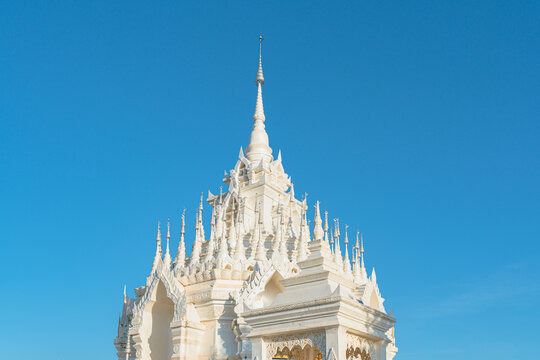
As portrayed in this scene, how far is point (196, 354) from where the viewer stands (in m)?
23.5

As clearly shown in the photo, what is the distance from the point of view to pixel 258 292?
2167 centimetres

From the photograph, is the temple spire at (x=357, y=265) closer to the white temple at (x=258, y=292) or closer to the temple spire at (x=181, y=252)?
the white temple at (x=258, y=292)

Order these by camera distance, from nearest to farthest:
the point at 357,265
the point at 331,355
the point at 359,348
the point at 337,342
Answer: the point at 331,355
the point at 337,342
the point at 359,348
the point at 357,265

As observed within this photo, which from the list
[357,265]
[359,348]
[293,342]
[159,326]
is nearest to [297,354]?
[293,342]

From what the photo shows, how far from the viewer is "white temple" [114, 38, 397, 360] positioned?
15.0 metres

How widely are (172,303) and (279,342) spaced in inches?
473

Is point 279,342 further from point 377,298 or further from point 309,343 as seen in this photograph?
point 377,298

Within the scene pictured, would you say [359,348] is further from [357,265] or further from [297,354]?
[357,265]

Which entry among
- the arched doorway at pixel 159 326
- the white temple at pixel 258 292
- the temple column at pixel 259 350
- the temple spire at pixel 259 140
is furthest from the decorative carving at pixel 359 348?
the temple spire at pixel 259 140

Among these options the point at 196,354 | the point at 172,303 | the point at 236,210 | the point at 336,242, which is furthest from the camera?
the point at 236,210

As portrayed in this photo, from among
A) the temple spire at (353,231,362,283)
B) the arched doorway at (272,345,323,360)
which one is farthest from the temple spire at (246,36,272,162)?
the arched doorway at (272,345,323,360)

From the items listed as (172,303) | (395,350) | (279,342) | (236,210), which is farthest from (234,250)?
(279,342)

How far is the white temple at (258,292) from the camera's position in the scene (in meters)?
15.0

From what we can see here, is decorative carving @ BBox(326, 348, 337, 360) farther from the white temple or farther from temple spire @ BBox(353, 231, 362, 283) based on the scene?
temple spire @ BBox(353, 231, 362, 283)
